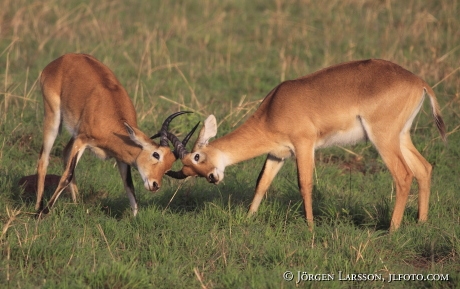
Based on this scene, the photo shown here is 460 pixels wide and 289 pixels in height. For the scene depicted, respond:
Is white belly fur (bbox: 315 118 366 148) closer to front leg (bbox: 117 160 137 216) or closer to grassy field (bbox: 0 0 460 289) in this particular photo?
grassy field (bbox: 0 0 460 289)

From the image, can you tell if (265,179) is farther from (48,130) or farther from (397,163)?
(48,130)

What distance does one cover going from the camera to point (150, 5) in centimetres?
1384

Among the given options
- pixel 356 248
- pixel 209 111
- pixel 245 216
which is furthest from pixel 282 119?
pixel 209 111

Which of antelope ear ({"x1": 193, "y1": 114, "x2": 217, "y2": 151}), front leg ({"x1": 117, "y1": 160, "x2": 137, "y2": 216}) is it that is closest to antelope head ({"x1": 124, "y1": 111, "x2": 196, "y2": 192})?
antelope ear ({"x1": 193, "y1": 114, "x2": 217, "y2": 151})

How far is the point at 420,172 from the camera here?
718 centimetres

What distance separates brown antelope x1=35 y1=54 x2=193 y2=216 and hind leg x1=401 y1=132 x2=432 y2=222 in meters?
2.15

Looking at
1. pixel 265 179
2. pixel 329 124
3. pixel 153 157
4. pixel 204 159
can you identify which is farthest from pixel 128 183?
pixel 329 124

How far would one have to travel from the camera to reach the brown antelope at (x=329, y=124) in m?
6.82

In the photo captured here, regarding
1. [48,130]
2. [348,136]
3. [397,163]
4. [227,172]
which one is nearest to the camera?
[397,163]

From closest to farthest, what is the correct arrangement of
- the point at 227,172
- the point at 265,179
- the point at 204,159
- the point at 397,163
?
1. the point at 204,159
2. the point at 397,163
3. the point at 265,179
4. the point at 227,172

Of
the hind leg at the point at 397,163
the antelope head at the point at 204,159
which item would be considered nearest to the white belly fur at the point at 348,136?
the hind leg at the point at 397,163

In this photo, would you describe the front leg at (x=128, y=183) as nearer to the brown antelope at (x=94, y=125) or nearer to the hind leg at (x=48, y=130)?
the brown antelope at (x=94, y=125)

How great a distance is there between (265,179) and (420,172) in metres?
1.46

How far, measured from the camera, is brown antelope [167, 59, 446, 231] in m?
6.82
